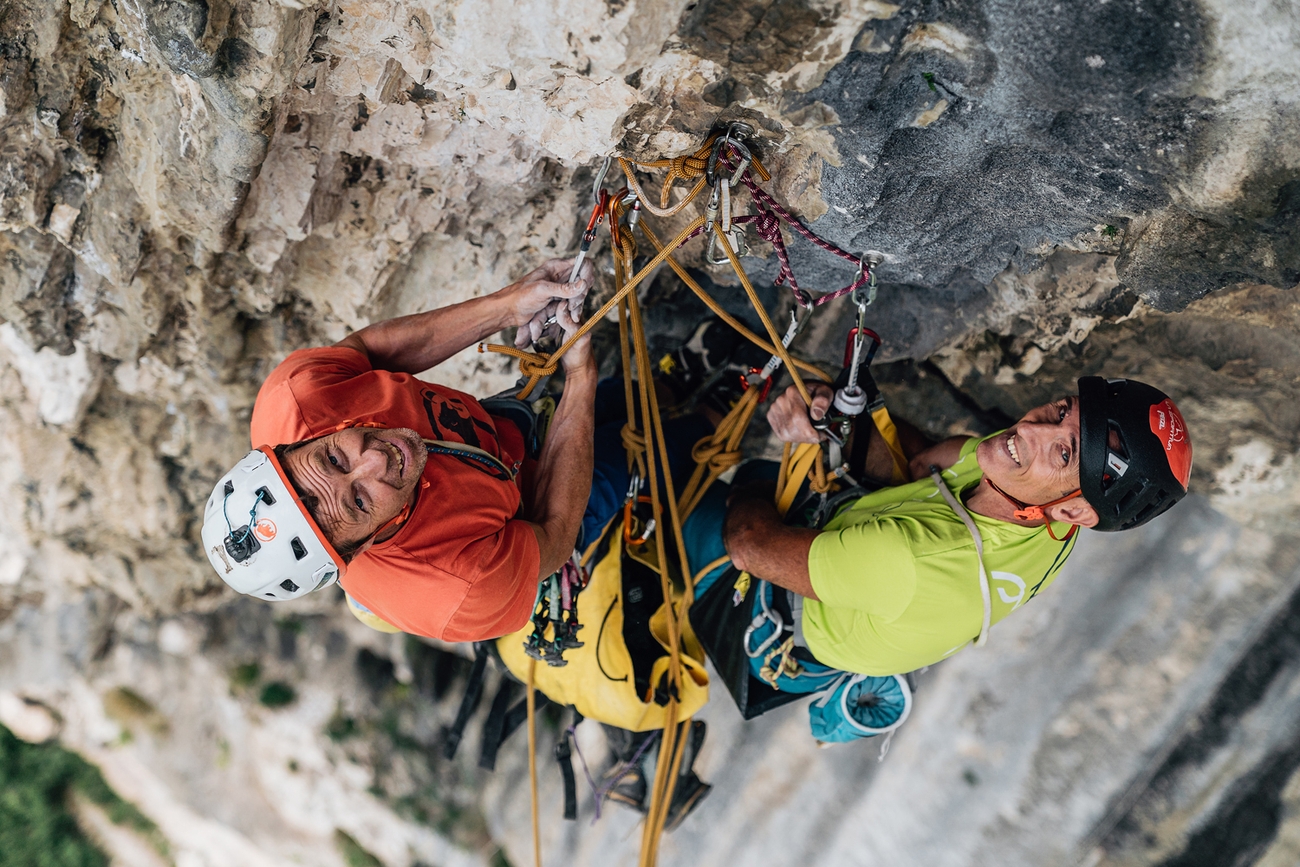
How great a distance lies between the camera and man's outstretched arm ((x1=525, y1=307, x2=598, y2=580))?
7.01 ft

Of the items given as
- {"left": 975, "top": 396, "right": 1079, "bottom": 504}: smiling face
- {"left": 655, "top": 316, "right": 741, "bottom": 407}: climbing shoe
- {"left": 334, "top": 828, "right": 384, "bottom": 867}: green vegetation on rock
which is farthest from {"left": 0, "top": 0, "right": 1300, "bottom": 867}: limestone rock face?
{"left": 334, "top": 828, "right": 384, "bottom": 867}: green vegetation on rock

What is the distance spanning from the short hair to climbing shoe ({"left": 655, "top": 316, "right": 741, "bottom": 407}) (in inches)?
57.3

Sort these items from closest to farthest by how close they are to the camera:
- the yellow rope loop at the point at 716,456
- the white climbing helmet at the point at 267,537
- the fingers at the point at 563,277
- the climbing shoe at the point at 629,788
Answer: the white climbing helmet at the point at 267,537
the fingers at the point at 563,277
the yellow rope loop at the point at 716,456
the climbing shoe at the point at 629,788

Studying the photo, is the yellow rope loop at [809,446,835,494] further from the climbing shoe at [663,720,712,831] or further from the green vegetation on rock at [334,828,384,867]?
the green vegetation on rock at [334,828,384,867]

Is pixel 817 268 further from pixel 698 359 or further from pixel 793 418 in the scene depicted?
pixel 698 359

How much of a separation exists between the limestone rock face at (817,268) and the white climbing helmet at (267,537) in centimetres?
89

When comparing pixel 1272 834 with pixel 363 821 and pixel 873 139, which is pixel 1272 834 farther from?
pixel 363 821

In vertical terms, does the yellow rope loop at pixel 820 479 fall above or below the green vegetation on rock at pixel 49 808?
above

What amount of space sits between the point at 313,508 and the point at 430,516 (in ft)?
0.87

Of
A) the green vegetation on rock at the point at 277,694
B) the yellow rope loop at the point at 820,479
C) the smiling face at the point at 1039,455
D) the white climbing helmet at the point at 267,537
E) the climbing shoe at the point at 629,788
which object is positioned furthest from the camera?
the green vegetation on rock at the point at 277,694

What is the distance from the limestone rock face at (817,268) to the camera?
4.89ft

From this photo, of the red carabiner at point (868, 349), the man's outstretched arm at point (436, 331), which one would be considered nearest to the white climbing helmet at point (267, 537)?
the man's outstretched arm at point (436, 331)

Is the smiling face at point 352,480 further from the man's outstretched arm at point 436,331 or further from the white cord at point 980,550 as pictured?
the white cord at point 980,550

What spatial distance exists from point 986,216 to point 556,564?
4.78ft
